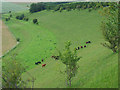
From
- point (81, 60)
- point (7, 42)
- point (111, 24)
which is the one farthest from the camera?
point (7, 42)

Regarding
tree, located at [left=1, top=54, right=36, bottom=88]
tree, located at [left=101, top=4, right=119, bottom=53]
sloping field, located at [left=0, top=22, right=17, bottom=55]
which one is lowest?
sloping field, located at [left=0, top=22, right=17, bottom=55]

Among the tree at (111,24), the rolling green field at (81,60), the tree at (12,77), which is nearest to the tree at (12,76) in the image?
the tree at (12,77)

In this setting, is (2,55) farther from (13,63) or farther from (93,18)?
(93,18)

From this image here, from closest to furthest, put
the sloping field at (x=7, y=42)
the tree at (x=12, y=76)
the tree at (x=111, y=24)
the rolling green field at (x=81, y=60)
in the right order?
the tree at (x=12, y=76), the rolling green field at (x=81, y=60), the tree at (x=111, y=24), the sloping field at (x=7, y=42)

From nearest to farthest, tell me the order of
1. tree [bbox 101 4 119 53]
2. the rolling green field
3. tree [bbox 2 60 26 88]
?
tree [bbox 2 60 26 88] → the rolling green field → tree [bbox 101 4 119 53]

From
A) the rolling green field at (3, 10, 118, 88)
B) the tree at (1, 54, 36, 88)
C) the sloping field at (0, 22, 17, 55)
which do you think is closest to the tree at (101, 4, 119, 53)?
the rolling green field at (3, 10, 118, 88)

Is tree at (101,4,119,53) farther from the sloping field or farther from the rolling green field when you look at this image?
the sloping field

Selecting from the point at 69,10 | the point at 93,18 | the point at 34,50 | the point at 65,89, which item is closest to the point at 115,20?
the point at 65,89

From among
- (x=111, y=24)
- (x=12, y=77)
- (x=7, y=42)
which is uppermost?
(x=111, y=24)

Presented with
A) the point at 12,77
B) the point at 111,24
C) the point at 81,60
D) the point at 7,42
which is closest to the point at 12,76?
the point at 12,77

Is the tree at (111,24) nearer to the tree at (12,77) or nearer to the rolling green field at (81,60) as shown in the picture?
the rolling green field at (81,60)

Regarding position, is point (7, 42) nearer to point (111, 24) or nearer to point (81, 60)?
point (81, 60)

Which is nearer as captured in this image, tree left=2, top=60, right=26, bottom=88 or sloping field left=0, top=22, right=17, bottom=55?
tree left=2, top=60, right=26, bottom=88

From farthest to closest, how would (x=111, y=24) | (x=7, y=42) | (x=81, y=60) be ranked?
1. (x=7, y=42)
2. (x=81, y=60)
3. (x=111, y=24)
